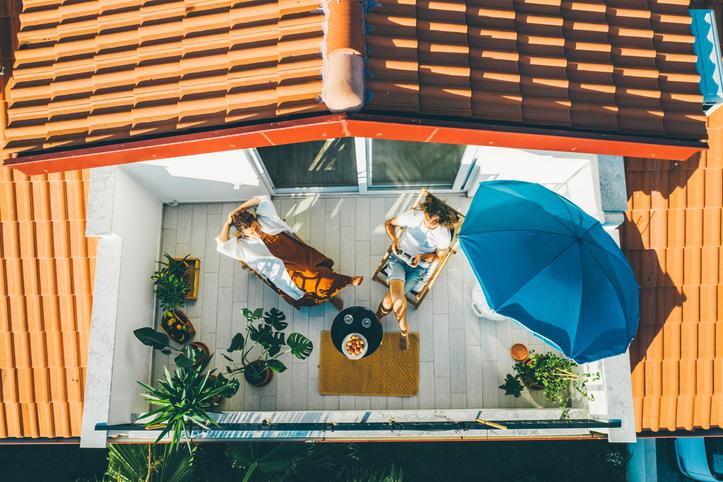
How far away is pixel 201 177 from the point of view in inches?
218

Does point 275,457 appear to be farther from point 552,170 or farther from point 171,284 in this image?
point 552,170

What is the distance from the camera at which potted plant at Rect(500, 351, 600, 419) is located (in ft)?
17.5

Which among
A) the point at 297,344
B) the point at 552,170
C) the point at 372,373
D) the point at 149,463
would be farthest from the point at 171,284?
the point at 552,170

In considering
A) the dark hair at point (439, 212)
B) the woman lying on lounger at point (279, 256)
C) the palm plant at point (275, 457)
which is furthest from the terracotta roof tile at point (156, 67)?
the palm plant at point (275, 457)

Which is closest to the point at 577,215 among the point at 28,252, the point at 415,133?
the point at 415,133

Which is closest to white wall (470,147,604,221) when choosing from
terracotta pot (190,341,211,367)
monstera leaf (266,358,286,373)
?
monstera leaf (266,358,286,373)

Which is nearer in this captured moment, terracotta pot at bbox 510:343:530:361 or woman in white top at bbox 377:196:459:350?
woman in white top at bbox 377:196:459:350

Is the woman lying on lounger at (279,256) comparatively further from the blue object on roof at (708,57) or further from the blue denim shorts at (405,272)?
the blue object on roof at (708,57)

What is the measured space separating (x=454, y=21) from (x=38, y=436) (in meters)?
6.34

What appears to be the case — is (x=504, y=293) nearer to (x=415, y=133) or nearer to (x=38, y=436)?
(x=415, y=133)

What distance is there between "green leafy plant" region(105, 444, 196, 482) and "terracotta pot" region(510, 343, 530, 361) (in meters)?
4.03

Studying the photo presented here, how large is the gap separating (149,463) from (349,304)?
2933 millimetres

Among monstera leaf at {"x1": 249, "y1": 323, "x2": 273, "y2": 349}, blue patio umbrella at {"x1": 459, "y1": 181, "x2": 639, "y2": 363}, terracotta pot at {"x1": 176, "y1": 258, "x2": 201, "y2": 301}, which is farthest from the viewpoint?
terracotta pot at {"x1": 176, "y1": 258, "x2": 201, "y2": 301}

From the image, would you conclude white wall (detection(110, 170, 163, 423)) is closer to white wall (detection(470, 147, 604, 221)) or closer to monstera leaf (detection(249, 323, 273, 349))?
monstera leaf (detection(249, 323, 273, 349))
